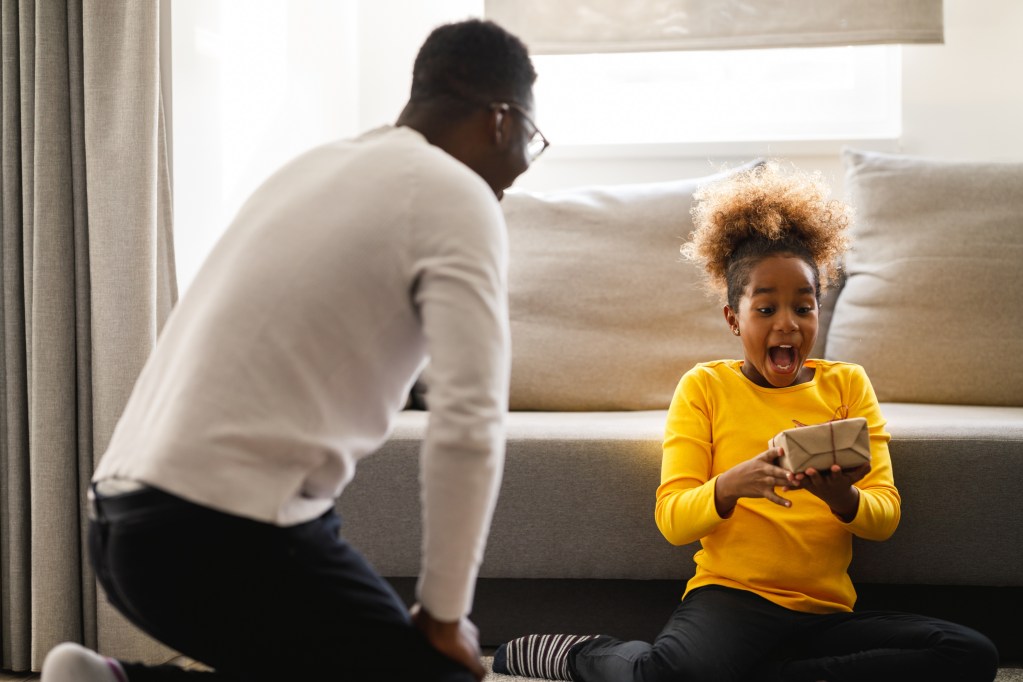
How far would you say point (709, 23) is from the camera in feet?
9.01

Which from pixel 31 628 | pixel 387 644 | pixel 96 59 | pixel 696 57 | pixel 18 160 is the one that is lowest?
pixel 31 628

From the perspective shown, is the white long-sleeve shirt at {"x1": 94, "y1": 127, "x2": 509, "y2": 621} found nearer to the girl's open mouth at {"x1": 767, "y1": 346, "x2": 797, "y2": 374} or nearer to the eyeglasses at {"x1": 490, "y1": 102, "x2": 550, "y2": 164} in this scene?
the eyeglasses at {"x1": 490, "y1": 102, "x2": 550, "y2": 164}

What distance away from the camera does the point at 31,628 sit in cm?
183

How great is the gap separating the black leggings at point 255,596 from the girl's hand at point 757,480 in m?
0.62

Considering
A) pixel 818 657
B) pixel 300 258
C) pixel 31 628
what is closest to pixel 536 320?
pixel 818 657

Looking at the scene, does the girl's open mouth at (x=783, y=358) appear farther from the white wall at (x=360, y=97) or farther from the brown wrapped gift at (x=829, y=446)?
the white wall at (x=360, y=97)

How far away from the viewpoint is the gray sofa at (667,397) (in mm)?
1649

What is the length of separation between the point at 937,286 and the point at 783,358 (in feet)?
2.69

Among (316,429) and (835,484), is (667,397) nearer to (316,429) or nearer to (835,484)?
(835,484)

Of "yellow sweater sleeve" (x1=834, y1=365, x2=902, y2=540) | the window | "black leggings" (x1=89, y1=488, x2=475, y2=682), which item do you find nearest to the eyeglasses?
"black leggings" (x1=89, y1=488, x2=475, y2=682)

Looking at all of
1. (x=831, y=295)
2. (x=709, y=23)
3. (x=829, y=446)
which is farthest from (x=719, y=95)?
(x=829, y=446)

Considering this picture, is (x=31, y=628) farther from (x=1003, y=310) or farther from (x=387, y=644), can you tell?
(x=1003, y=310)

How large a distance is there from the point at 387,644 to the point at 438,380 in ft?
0.87

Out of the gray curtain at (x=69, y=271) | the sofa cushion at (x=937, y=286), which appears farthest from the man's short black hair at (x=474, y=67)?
the sofa cushion at (x=937, y=286)
